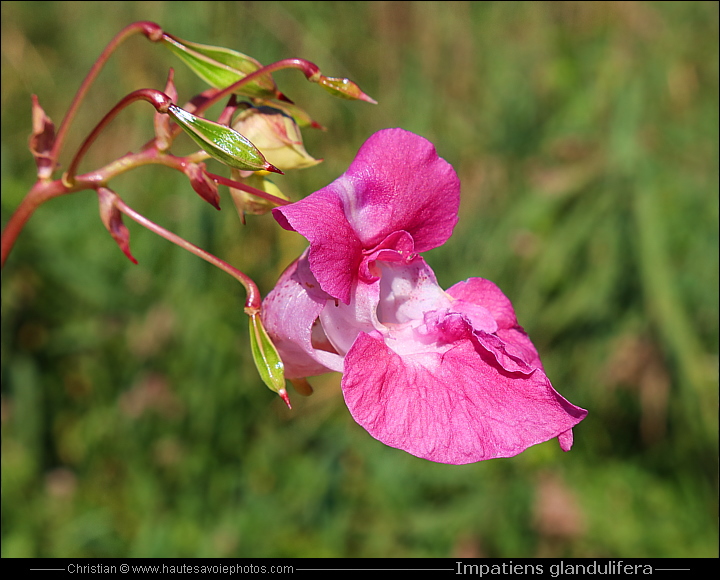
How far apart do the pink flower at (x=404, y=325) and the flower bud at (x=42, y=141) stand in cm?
24

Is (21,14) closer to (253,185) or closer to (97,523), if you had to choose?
(97,523)

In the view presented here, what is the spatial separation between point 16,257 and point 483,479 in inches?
42.8

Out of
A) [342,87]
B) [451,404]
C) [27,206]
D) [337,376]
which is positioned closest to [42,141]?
[27,206]

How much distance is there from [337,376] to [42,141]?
44.1 inches

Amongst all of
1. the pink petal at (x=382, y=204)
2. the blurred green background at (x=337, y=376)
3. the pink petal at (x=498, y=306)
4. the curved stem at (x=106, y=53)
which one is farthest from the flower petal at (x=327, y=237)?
the blurred green background at (x=337, y=376)

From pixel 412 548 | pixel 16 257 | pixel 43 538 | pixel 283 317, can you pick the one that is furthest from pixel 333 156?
pixel 283 317

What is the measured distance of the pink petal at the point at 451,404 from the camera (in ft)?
1.67

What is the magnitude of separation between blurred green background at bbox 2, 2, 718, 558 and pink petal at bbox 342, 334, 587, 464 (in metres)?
0.94

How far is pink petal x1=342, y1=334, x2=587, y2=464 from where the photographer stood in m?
0.51

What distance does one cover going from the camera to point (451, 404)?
0.53 metres

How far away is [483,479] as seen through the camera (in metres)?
1.48

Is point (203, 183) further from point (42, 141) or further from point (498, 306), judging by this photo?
point (498, 306)

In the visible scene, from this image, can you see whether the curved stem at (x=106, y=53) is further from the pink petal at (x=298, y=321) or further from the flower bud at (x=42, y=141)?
the pink petal at (x=298, y=321)

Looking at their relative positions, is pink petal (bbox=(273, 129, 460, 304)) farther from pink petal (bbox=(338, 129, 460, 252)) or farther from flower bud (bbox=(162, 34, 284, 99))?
flower bud (bbox=(162, 34, 284, 99))
